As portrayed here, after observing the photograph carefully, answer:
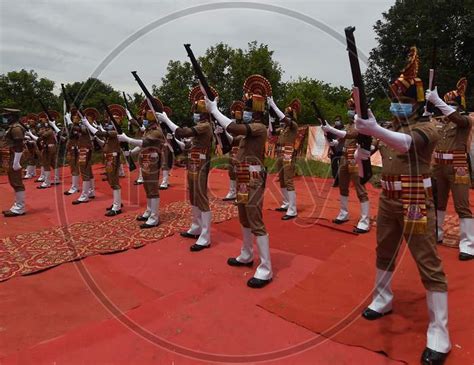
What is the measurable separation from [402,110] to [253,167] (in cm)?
199

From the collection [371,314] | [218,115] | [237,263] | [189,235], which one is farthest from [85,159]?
[371,314]

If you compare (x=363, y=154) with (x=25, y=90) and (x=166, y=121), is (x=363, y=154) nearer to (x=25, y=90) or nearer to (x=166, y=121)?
(x=166, y=121)

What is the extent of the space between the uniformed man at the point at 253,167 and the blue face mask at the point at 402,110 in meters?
1.76

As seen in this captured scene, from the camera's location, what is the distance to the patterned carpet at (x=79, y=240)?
17.5 feet

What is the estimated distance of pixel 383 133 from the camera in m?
2.87

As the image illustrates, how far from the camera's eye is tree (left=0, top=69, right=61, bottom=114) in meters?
26.9

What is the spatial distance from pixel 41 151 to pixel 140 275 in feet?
31.0

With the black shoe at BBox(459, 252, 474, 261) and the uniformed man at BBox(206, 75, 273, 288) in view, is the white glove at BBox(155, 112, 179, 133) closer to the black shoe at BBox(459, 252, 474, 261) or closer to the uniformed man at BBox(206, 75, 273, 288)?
the uniformed man at BBox(206, 75, 273, 288)

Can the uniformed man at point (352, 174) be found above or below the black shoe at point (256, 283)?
above

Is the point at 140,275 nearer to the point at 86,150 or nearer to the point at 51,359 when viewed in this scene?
the point at 51,359

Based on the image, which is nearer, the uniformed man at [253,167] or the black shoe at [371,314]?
the black shoe at [371,314]

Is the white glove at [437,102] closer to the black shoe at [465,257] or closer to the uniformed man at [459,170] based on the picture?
the uniformed man at [459,170]

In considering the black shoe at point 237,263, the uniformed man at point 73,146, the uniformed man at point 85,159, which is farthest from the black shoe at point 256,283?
the uniformed man at point 73,146

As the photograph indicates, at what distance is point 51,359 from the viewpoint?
3.15m
